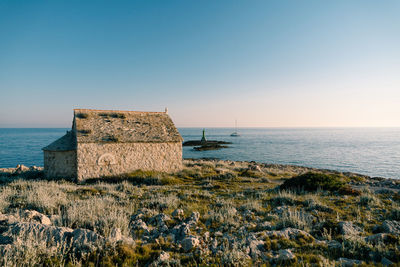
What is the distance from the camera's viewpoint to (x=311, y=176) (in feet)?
48.0

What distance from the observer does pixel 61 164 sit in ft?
60.6

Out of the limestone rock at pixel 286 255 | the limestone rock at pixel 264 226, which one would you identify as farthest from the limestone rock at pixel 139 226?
the limestone rock at pixel 286 255

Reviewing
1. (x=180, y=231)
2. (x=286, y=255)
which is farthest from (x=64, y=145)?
(x=286, y=255)

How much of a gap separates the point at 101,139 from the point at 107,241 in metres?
16.2

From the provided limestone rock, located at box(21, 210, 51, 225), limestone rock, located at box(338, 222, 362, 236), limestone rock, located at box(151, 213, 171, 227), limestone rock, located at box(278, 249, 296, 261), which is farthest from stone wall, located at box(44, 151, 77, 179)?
limestone rock, located at box(338, 222, 362, 236)

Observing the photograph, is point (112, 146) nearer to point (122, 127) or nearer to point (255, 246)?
point (122, 127)

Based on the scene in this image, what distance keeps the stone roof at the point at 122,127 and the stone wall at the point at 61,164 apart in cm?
213

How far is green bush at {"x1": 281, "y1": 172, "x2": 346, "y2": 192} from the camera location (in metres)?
13.3

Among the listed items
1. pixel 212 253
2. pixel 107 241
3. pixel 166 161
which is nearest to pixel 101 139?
pixel 166 161

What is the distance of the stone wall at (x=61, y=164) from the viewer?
18344mm

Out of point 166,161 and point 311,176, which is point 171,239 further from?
point 166,161

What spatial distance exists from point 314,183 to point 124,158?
56.2 feet

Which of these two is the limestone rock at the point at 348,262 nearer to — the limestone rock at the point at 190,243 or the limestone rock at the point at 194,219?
the limestone rock at the point at 190,243

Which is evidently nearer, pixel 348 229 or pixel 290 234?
pixel 290 234
